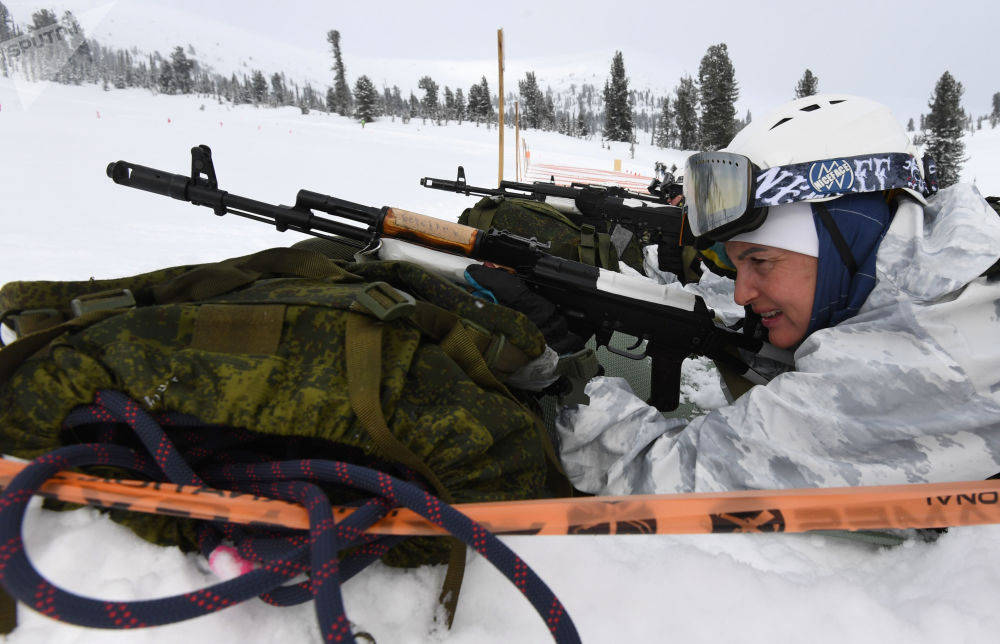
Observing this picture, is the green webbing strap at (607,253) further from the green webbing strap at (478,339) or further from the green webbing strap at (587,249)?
the green webbing strap at (478,339)

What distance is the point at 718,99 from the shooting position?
1091 inches

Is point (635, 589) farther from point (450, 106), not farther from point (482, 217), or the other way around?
point (450, 106)

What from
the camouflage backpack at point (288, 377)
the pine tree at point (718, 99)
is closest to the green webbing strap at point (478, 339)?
the camouflage backpack at point (288, 377)

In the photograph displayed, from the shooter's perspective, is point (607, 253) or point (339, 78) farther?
point (339, 78)

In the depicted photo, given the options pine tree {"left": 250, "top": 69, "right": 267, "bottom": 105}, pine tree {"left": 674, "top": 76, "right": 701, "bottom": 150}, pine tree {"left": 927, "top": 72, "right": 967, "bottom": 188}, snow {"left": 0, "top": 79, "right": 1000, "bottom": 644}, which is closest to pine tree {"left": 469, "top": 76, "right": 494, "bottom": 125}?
pine tree {"left": 674, "top": 76, "right": 701, "bottom": 150}

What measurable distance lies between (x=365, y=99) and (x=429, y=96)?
1846cm

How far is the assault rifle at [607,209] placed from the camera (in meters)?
3.98

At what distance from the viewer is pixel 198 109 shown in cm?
2248

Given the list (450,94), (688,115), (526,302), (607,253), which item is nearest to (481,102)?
(450,94)

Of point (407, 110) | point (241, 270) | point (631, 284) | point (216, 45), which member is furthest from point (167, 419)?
point (216, 45)

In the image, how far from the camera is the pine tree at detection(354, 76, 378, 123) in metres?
31.5

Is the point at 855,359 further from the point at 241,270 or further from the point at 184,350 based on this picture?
the point at 241,270

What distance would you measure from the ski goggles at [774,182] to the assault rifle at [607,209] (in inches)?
98.1

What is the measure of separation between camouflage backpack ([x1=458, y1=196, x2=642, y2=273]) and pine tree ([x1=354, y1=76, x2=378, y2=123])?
107 feet
